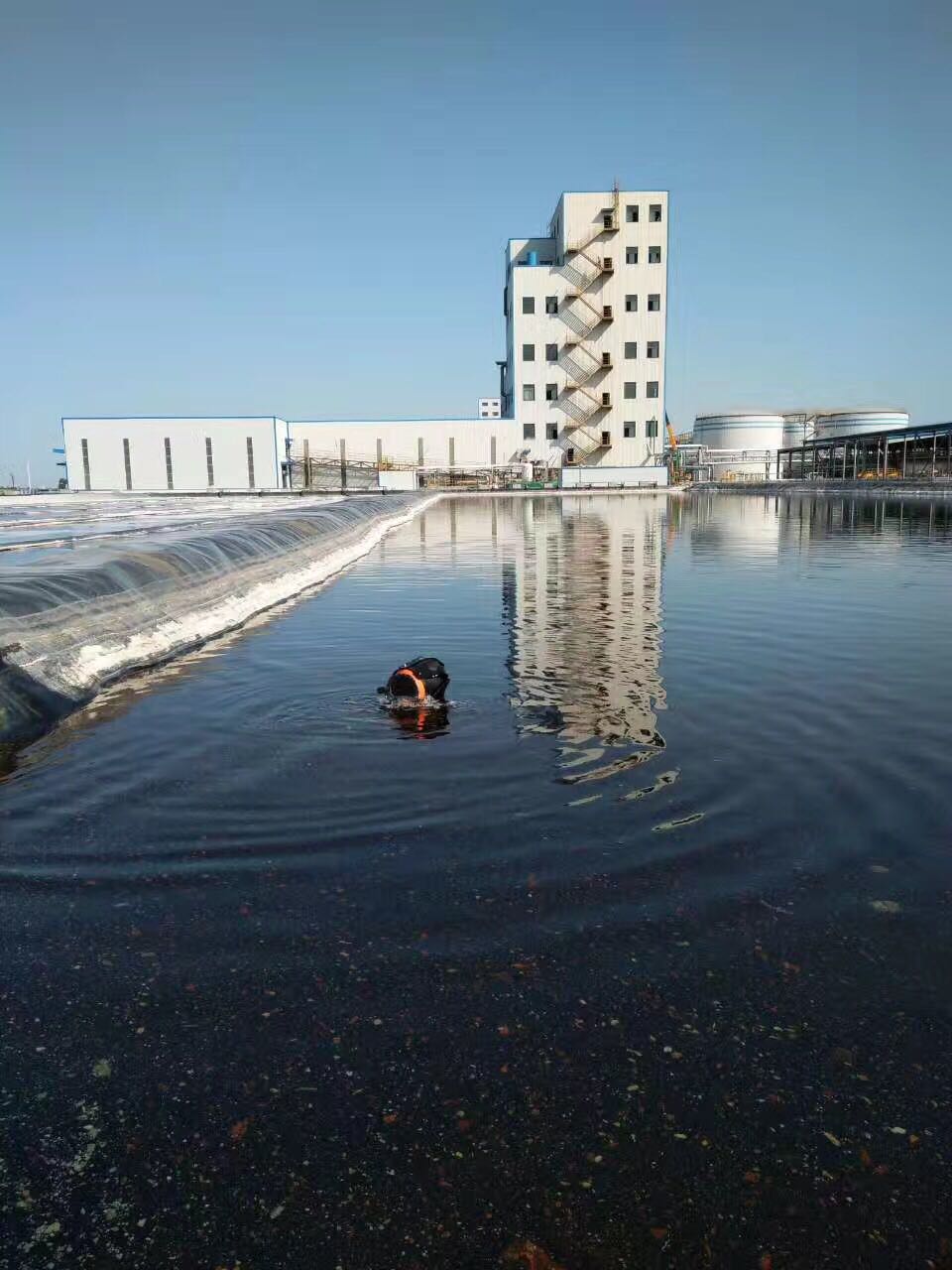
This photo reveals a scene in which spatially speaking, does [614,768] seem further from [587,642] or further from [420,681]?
[587,642]

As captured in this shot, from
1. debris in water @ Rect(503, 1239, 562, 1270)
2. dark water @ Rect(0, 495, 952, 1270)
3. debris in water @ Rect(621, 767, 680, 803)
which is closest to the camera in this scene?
debris in water @ Rect(503, 1239, 562, 1270)

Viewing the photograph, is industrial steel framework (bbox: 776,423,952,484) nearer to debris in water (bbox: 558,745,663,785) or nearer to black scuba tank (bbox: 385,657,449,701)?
black scuba tank (bbox: 385,657,449,701)

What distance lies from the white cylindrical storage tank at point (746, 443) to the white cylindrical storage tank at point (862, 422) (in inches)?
174

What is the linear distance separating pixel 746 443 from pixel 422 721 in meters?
80.2

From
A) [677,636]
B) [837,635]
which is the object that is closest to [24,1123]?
[677,636]

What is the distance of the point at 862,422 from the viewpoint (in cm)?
7556

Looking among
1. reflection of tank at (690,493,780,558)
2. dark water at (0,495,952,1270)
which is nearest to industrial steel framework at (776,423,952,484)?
reflection of tank at (690,493,780,558)

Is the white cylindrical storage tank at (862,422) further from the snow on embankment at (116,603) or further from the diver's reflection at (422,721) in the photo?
the diver's reflection at (422,721)

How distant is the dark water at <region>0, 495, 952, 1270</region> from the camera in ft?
5.98

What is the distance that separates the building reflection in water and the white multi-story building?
52742 mm

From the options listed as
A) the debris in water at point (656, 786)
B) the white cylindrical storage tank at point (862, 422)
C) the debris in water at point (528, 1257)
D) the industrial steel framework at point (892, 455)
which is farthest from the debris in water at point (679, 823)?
Result: the white cylindrical storage tank at point (862, 422)

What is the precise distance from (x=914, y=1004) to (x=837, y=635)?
21.5 ft

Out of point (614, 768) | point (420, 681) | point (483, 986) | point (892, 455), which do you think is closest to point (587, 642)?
point (420, 681)

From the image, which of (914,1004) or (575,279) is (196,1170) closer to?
(914,1004)
